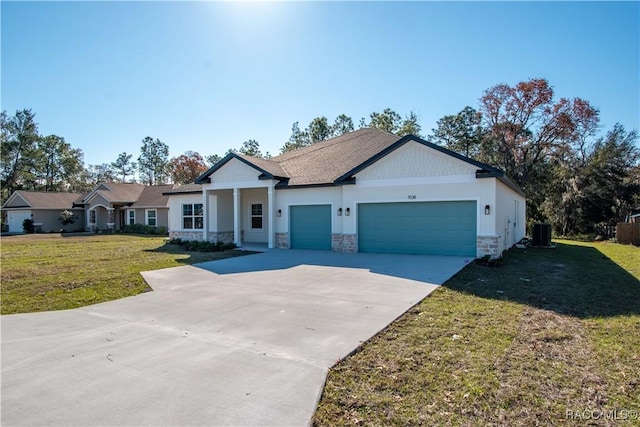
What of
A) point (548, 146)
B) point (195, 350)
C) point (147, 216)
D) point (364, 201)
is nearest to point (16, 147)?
point (147, 216)

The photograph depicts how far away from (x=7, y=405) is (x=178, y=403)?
1.57 meters

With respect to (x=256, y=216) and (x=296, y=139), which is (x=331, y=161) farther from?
(x=296, y=139)

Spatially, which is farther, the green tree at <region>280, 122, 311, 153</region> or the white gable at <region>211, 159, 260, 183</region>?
the green tree at <region>280, 122, 311, 153</region>

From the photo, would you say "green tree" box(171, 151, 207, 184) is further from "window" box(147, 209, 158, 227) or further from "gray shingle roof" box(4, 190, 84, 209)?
"window" box(147, 209, 158, 227)

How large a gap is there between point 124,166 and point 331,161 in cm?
6893

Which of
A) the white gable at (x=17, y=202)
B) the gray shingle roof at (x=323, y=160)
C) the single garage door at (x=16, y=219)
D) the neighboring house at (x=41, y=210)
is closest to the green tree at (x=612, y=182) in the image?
the gray shingle roof at (x=323, y=160)

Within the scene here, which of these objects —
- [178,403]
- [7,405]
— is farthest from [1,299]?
[178,403]

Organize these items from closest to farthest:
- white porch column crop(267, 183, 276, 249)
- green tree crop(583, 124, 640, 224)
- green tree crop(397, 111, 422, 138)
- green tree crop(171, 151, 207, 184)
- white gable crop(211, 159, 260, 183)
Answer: white porch column crop(267, 183, 276, 249), white gable crop(211, 159, 260, 183), green tree crop(583, 124, 640, 224), green tree crop(397, 111, 422, 138), green tree crop(171, 151, 207, 184)

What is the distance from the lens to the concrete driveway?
130 inches

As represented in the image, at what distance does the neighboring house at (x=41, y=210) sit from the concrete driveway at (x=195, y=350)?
119ft

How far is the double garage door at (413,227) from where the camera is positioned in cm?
1310

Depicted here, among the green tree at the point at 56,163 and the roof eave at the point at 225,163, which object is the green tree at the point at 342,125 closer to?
the roof eave at the point at 225,163

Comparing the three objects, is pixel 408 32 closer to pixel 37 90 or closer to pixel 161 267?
pixel 161 267

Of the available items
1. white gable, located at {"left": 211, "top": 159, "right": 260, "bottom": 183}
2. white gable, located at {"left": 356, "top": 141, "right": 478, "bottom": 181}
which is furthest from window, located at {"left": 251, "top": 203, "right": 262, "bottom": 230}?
white gable, located at {"left": 356, "top": 141, "right": 478, "bottom": 181}
